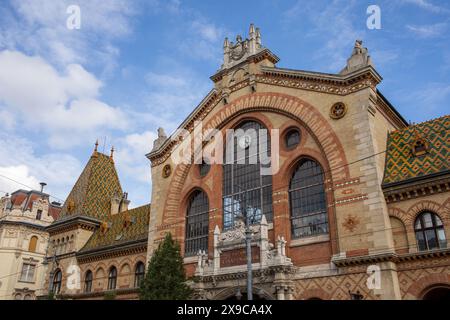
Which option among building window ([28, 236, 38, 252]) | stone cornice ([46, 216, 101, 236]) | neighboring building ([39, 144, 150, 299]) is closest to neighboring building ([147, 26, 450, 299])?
neighboring building ([39, 144, 150, 299])

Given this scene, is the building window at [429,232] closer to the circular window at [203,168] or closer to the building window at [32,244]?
the circular window at [203,168]

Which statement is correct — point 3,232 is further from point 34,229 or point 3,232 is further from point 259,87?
point 259,87

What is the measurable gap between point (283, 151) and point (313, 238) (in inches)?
232

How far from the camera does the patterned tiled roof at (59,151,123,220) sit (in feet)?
143

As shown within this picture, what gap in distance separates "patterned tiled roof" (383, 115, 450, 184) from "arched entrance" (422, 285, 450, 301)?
5.38 metres

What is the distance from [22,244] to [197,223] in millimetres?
36253

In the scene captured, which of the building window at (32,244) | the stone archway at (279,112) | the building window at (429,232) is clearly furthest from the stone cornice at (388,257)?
the building window at (32,244)

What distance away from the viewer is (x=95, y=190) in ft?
150

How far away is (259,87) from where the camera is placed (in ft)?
98.6

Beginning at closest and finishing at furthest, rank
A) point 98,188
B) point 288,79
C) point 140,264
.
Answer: point 288,79 < point 140,264 < point 98,188

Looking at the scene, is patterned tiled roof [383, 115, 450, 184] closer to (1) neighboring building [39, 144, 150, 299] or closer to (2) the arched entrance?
(2) the arched entrance

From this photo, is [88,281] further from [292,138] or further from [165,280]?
[292,138]

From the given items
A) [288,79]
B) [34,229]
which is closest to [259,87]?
[288,79]

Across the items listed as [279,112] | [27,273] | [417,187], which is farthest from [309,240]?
[27,273]
